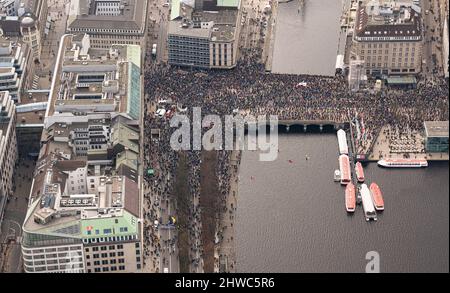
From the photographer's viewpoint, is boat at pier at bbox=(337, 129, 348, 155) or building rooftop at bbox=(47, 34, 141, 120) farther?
boat at pier at bbox=(337, 129, 348, 155)

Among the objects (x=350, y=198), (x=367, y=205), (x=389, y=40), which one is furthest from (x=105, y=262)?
(x=389, y=40)

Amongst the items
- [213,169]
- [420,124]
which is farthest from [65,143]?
[420,124]

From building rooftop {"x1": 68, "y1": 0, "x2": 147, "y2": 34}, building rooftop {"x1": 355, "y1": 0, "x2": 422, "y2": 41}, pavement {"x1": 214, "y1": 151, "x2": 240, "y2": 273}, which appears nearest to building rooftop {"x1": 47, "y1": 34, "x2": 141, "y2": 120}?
building rooftop {"x1": 68, "y1": 0, "x2": 147, "y2": 34}

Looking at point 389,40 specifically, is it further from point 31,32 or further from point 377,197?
point 31,32

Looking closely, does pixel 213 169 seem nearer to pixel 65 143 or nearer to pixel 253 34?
pixel 65 143

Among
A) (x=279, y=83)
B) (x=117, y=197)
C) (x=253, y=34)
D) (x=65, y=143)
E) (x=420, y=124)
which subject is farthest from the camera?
(x=253, y=34)

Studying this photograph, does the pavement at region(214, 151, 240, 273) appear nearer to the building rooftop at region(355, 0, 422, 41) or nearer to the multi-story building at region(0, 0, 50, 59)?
the building rooftop at region(355, 0, 422, 41)
